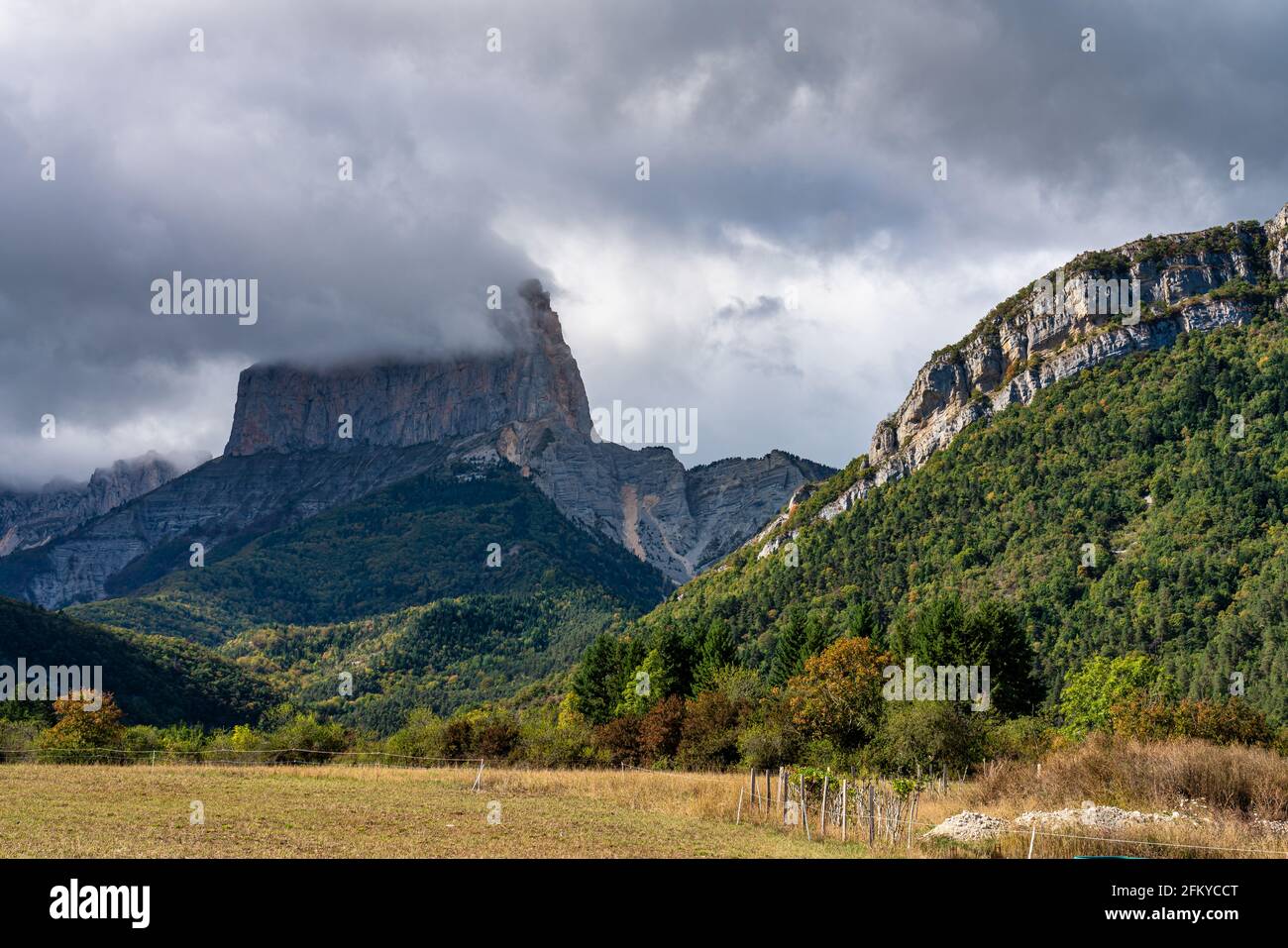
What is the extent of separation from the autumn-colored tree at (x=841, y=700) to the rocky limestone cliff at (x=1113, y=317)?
422ft

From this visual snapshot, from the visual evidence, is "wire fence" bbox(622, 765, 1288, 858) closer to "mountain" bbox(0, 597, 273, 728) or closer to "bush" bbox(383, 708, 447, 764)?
"bush" bbox(383, 708, 447, 764)

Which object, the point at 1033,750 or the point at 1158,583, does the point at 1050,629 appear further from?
the point at 1033,750

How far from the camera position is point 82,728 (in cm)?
6141

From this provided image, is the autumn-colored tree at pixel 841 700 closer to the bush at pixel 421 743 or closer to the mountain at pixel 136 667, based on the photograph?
the bush at pixel 421 743

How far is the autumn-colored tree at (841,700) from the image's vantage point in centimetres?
5291

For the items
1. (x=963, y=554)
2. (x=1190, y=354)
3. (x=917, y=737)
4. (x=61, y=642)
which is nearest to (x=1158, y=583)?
(x=963, y=554)

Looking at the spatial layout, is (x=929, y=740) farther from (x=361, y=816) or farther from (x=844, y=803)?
(x=361, y=816)

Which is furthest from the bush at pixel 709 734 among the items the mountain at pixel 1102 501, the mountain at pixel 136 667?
the mountain at pixel 136 667

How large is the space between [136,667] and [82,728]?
82180 millimetres

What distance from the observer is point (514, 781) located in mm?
45281

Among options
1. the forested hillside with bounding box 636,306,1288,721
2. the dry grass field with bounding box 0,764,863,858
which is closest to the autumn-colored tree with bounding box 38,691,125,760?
the dry grass field with bounding box 0,764,863,858

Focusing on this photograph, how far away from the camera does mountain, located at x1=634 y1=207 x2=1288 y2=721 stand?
335 feet

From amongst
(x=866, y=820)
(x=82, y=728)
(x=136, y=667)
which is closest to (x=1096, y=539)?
(x=866, y=820)

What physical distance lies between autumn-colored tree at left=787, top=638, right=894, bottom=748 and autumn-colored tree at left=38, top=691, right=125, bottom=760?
4160cm
